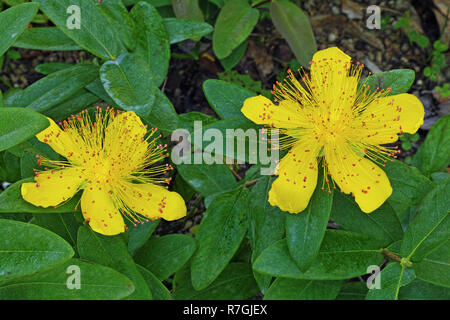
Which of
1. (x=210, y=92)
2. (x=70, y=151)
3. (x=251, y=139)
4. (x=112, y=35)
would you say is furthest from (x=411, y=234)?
(x=112, y=35)

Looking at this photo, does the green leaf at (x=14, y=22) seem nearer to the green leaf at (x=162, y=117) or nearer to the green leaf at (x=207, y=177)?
the green leaf at (x=162, y=117)

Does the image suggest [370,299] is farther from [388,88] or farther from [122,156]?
[122,156]

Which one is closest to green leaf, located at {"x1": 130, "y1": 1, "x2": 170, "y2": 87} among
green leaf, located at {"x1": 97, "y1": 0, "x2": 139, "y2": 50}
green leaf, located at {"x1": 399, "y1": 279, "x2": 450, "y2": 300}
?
green leaf, located at {"x1": 97, "y1": 0, "x2": 139, "y2": 50}

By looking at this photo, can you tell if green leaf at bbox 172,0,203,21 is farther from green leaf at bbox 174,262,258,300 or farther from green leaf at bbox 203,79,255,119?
green leaf at bbox 174,262,258,300

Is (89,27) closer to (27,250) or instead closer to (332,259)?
(27,250)

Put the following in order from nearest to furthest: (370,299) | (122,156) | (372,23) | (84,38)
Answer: (370,299), (122,156), (84,38), (372,23)

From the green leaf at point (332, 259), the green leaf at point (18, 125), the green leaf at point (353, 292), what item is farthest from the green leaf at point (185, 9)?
the green leaf at point (353, 292)
